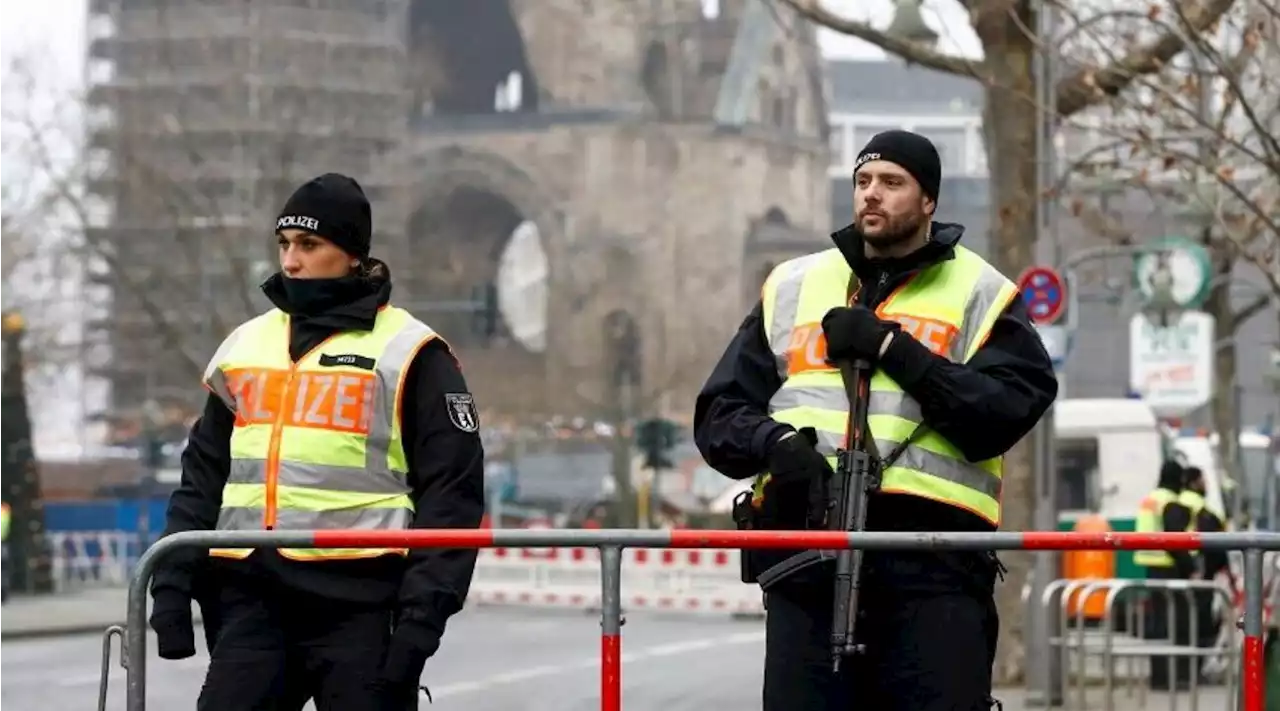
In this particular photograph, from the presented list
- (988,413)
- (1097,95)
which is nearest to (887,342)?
(988,413)

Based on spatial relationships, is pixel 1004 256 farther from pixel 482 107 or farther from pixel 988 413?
pixel 482 107

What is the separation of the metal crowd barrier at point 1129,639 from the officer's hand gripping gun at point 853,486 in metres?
9.68

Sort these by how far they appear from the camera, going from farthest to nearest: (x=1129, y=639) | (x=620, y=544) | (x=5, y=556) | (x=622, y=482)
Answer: (x=622, y=482), (x=5, y=556), (x=1129, y=639), (x=620, y=544)

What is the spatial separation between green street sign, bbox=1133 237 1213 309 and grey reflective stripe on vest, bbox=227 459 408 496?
26.4 m

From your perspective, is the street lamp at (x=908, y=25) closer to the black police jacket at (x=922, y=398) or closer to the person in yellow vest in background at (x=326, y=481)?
the person in yellow vest in background at (x=326, y=481)

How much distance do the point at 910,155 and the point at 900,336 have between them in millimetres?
415

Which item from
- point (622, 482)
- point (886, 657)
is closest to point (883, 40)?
point (886, 657)

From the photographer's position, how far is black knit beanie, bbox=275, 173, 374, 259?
6.68 metres

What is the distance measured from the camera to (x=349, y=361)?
6.60 metres

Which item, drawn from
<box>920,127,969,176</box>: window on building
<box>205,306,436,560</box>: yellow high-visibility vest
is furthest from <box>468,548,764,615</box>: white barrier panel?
<box>920,127,969,176</box>: window on building

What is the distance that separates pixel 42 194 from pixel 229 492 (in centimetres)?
5757

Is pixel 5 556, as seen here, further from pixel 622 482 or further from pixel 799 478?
pixel 622 482

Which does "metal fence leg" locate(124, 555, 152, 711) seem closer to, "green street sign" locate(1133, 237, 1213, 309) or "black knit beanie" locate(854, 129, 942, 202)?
"black knit beanie" locate(854, 129, 942, 202)

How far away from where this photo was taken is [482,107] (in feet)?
457
